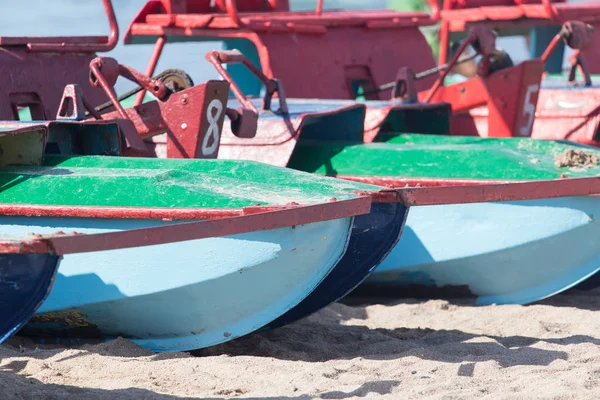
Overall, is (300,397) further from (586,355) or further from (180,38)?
(180,38)

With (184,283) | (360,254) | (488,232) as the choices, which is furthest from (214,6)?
(184,283)

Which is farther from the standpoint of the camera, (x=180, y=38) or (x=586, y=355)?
(x=180, y=38)

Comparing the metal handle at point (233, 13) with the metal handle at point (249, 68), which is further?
the metal handle at point (233, 13)

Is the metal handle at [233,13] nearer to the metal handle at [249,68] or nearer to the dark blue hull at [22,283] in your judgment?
the metal handle at [249,68]

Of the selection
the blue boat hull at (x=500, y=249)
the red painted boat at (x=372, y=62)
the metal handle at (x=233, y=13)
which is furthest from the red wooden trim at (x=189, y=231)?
the metal handle at (x=233, y=13)

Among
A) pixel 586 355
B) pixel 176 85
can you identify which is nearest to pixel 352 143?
pixel 176 85

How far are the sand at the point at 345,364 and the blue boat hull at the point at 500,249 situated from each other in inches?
15.4

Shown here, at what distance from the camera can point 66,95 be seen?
515 centimetres

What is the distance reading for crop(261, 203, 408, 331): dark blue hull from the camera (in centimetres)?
479

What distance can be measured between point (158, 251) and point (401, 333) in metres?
1.41

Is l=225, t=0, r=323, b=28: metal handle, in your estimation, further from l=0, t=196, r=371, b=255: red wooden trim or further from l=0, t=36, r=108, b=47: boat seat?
l=0, t=196, r=371, b=255: red wooden trim

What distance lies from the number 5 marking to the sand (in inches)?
79.0

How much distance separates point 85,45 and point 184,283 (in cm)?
256

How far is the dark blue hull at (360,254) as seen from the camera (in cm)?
479
